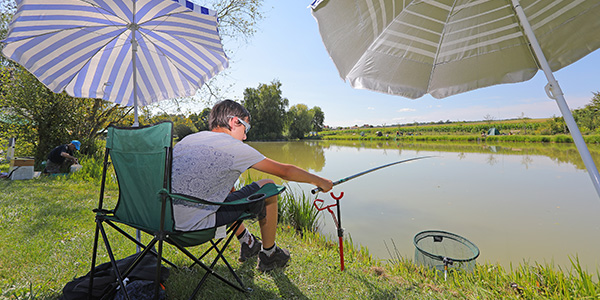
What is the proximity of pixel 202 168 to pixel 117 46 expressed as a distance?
72.5 inches

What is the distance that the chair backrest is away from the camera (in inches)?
41.3

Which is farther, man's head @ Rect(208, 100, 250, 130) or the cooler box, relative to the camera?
the cooler box

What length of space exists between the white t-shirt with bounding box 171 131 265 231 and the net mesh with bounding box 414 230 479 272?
1485 millimetres

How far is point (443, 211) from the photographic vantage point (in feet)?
12.6

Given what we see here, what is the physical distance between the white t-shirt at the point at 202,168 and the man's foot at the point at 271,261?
1.86 feet

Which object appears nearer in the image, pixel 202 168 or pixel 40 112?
pixel 202 168

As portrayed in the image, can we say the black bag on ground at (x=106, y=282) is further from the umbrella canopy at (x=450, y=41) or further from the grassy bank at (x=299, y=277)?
the umbrella canopy at (x=450, y=41)

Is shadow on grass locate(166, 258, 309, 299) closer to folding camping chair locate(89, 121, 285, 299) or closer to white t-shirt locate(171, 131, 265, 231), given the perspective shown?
folding camping chair locate(89, 121, 285, 299)

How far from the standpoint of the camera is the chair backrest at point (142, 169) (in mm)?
1049

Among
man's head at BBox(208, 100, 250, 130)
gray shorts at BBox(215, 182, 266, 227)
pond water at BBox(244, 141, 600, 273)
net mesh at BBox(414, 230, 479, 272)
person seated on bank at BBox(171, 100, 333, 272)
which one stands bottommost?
pond water at BBox(244, 141, 600, 273)

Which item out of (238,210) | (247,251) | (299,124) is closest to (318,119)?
(299,124)

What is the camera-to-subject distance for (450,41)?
5.96ft

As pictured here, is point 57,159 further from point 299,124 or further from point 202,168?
point 299,124

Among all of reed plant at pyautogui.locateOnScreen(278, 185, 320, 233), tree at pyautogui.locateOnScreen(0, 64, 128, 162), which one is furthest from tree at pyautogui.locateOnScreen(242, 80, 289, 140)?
reed plant at pyautogui.locateOnScreen(278, 185, 320, 233)
